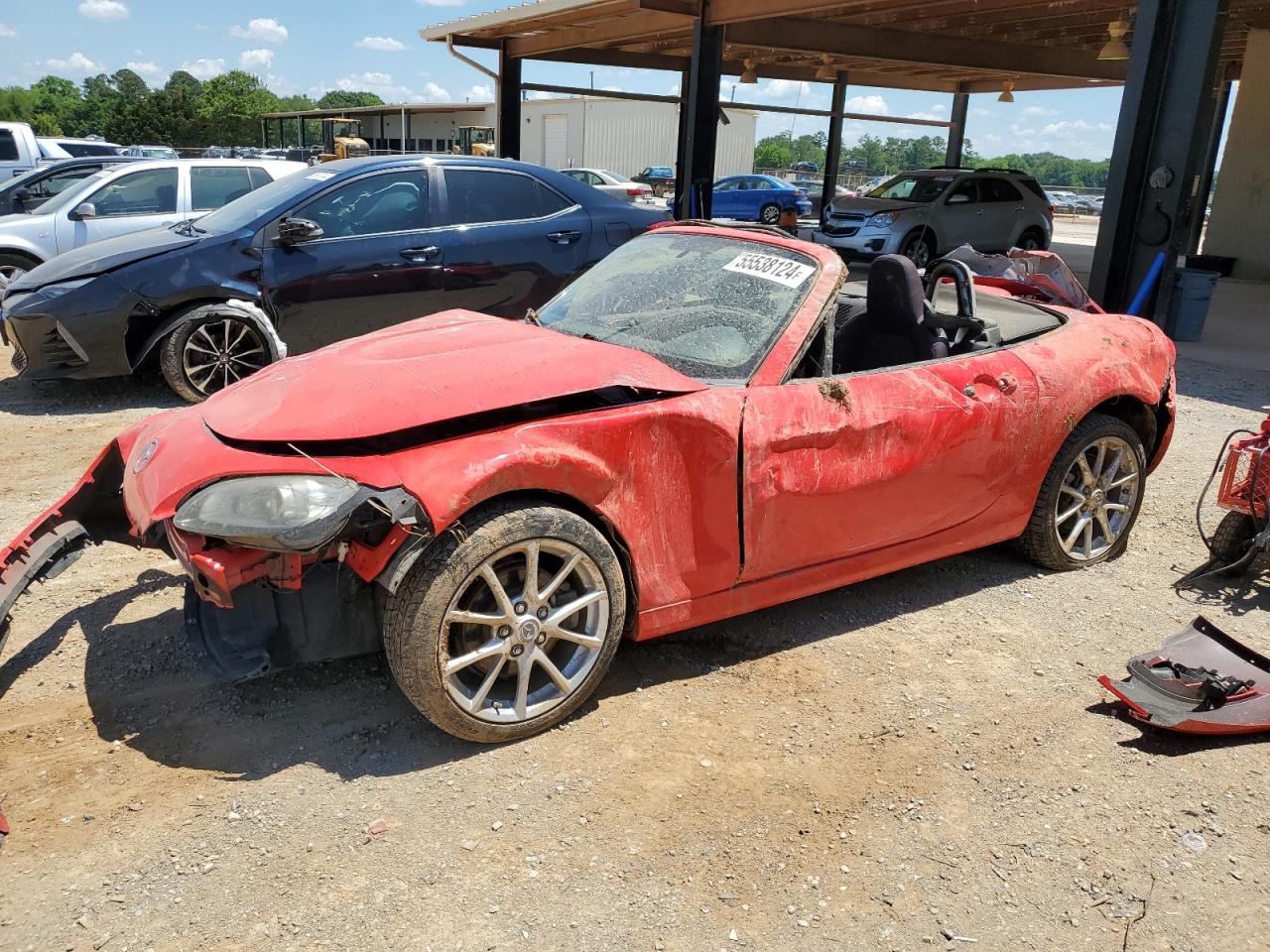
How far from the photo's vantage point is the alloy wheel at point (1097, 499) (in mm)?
4375

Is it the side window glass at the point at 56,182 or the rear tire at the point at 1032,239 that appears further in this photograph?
the rear tire at the point at 1032,239

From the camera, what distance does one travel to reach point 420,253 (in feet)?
23.5

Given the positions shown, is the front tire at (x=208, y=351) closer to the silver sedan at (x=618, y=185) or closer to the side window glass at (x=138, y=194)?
the side window glass at (x=138, y=194)

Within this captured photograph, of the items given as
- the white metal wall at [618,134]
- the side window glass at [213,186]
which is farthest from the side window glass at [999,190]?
the white metal wall at [618,134]

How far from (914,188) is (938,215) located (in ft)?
3.42

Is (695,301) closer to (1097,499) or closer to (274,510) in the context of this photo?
(274,510)

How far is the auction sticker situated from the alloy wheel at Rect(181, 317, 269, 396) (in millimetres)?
4234

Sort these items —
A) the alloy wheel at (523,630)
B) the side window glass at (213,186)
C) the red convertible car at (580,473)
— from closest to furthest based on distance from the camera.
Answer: the red convertible car at (580,473) < the alloy wheel at (523,630) < the side window glass at (213,186)

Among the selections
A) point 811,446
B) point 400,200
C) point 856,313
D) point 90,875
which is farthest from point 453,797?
point 400,200

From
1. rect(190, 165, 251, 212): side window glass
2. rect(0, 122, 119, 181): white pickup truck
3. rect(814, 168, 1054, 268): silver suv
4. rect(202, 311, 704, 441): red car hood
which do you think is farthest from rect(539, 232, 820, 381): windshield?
rect(0, 122, 119, 181): white pickup truck

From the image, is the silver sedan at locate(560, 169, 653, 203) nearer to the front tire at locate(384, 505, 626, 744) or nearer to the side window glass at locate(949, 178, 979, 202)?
the side window glass at locate(949, 178, 979, 202)

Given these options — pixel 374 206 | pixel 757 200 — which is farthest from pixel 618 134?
pixel 374 206

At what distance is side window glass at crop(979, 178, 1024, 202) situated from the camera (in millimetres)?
17469

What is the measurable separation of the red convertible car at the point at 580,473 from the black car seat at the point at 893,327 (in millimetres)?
11
